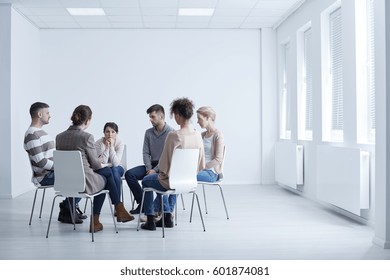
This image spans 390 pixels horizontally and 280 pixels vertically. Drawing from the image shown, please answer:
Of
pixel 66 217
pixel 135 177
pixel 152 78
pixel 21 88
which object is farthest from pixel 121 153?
pixel 152 78

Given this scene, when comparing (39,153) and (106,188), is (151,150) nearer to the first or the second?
(106,188)

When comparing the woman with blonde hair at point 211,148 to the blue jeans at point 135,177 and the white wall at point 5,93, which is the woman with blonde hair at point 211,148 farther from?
the white wall at point 5,93

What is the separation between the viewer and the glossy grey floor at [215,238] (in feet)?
13.8

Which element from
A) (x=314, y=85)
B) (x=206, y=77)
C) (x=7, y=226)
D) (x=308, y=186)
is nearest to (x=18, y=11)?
(x=206, y=77)

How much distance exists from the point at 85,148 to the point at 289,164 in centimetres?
429

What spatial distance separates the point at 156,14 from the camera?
8.72 meters

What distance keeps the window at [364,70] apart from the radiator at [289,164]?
2.20 m

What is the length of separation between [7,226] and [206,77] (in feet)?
17.3

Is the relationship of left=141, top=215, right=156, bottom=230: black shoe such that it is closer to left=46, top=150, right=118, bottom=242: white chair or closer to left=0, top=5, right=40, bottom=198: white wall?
left=46, top=150, right=118, bottom=242: white chair

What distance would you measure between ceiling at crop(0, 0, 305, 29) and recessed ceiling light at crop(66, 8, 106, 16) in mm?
85

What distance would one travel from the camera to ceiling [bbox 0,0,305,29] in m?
8.01

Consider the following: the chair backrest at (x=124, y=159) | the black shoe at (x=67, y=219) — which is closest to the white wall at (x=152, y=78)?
the chair backrest at (x=124, y=159)

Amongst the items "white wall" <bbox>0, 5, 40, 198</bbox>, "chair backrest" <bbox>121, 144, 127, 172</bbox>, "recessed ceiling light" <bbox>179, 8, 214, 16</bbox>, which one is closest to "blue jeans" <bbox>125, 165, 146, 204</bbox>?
"chair backrest" <bbox>121, 144, 127, 172</bbox>

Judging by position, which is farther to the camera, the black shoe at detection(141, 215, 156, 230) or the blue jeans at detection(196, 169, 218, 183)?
the blue jeans at detection(196, 169, 218, 183)
